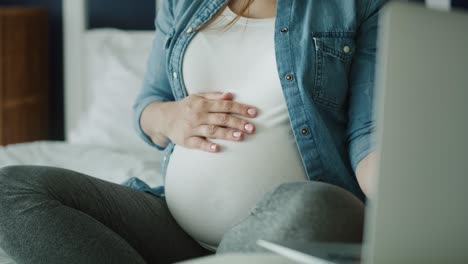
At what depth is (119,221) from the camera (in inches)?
47.8

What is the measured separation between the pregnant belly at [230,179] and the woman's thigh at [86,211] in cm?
4

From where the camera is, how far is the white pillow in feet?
7.71

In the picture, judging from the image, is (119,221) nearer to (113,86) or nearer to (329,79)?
(329,79)

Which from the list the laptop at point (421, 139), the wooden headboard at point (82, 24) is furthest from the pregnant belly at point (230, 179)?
the wooden headboard at point (82, 24)

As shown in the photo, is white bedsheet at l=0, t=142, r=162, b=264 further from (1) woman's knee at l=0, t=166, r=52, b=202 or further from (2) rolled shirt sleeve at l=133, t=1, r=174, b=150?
(1) woman's knee at l=0, t=166, r=52, b=202

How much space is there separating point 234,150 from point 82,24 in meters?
1.68

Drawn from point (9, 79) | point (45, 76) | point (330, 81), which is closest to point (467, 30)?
point (330, 81)

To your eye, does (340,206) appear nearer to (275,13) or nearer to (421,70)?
(421,70)

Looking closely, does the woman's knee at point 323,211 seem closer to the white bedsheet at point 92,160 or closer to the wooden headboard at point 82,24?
the white bedsheet at point 92,160

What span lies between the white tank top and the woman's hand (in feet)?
0.04

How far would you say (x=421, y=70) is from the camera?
2.02 feet

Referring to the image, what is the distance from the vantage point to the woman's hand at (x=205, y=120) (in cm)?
125

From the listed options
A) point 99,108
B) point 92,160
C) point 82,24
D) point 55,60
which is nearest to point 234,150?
point 92,160

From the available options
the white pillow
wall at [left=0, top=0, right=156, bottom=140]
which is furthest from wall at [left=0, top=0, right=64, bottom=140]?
the white pillow
